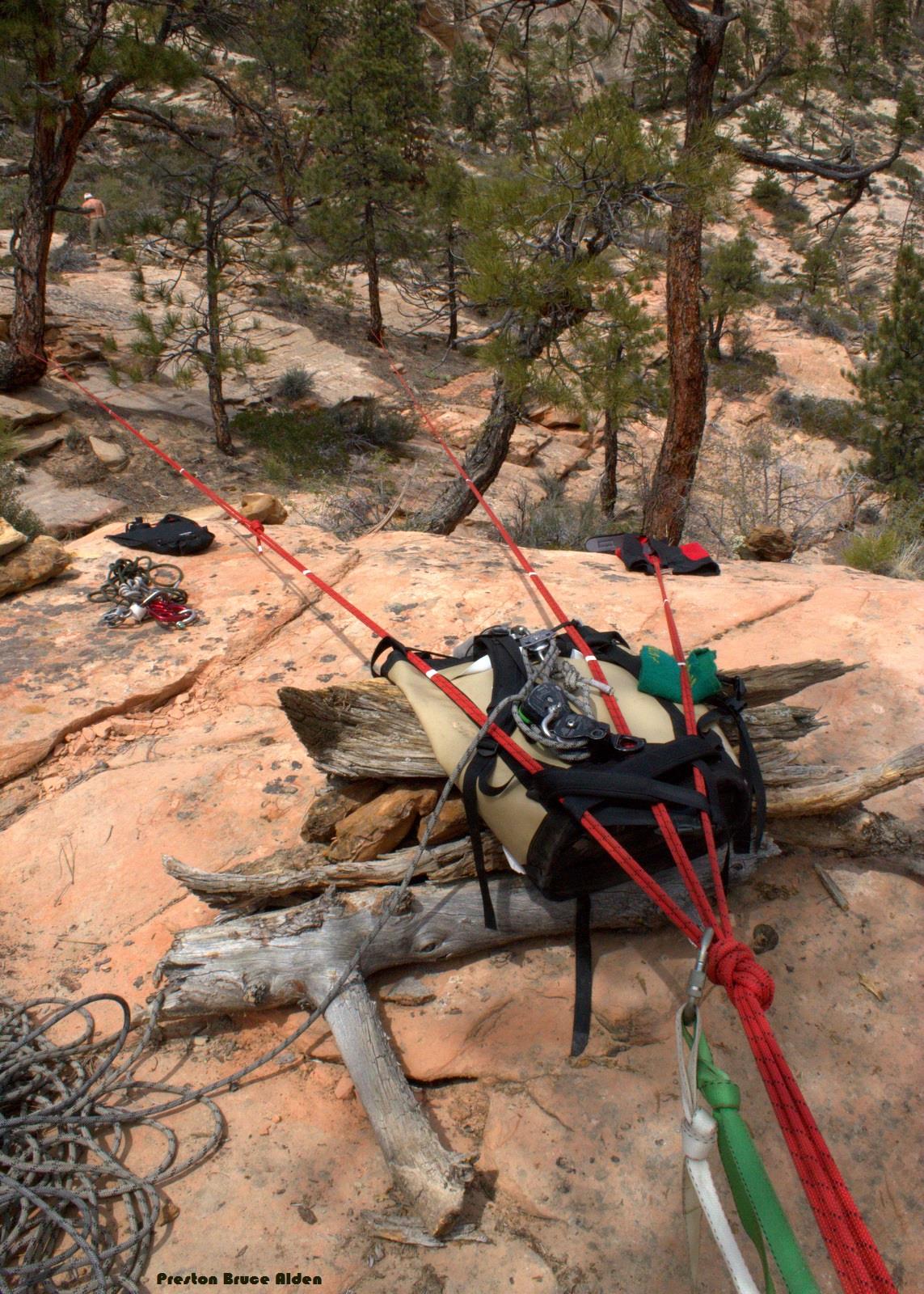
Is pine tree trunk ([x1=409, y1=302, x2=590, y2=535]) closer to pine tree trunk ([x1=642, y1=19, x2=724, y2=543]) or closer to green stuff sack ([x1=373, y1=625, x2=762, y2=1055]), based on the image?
pine tree trunk ([x1=642, y1=19, x2=724, y2=543])

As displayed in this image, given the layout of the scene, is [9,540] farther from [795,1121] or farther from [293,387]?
[293,387]

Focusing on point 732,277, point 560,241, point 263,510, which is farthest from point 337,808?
point 732,277

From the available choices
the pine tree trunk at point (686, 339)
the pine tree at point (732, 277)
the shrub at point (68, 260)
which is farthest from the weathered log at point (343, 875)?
the shrub at point (68, 260)

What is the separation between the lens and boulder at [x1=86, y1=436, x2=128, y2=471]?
9.92 m

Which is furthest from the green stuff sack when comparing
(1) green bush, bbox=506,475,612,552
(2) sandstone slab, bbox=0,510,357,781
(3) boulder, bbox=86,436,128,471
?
(3) boulder, bbox=86,436,128,471

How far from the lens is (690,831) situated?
1.69 m

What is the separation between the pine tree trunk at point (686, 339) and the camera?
5.71m

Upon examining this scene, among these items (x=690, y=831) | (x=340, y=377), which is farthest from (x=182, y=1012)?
(x=340, y=377)

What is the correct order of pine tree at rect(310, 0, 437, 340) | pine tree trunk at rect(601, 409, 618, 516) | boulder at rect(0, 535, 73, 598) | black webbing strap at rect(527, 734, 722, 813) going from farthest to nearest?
1. pine tree at rect(310, 0, 437, 340)
2. pine tree trunk at rect(601, 409, 618, 516)
3. boulder at rect(0, 535, 73, 598)
4. black webbing strap at rect(527, 734, 722, 813)

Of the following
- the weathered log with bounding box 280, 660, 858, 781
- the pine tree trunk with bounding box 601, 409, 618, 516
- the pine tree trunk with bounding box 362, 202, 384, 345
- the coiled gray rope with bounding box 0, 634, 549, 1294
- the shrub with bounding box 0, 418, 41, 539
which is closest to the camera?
the coiled gray rope with bounding box 0, 634, 549, 1294

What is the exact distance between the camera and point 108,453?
32.8ft

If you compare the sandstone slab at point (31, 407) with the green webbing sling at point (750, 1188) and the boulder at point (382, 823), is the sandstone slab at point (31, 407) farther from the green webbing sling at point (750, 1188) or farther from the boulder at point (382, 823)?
the green webbing sling at point (750, 1188)

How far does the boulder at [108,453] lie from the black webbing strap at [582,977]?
9867 mm

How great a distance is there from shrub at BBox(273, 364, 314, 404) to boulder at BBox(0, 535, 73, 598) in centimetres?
998
